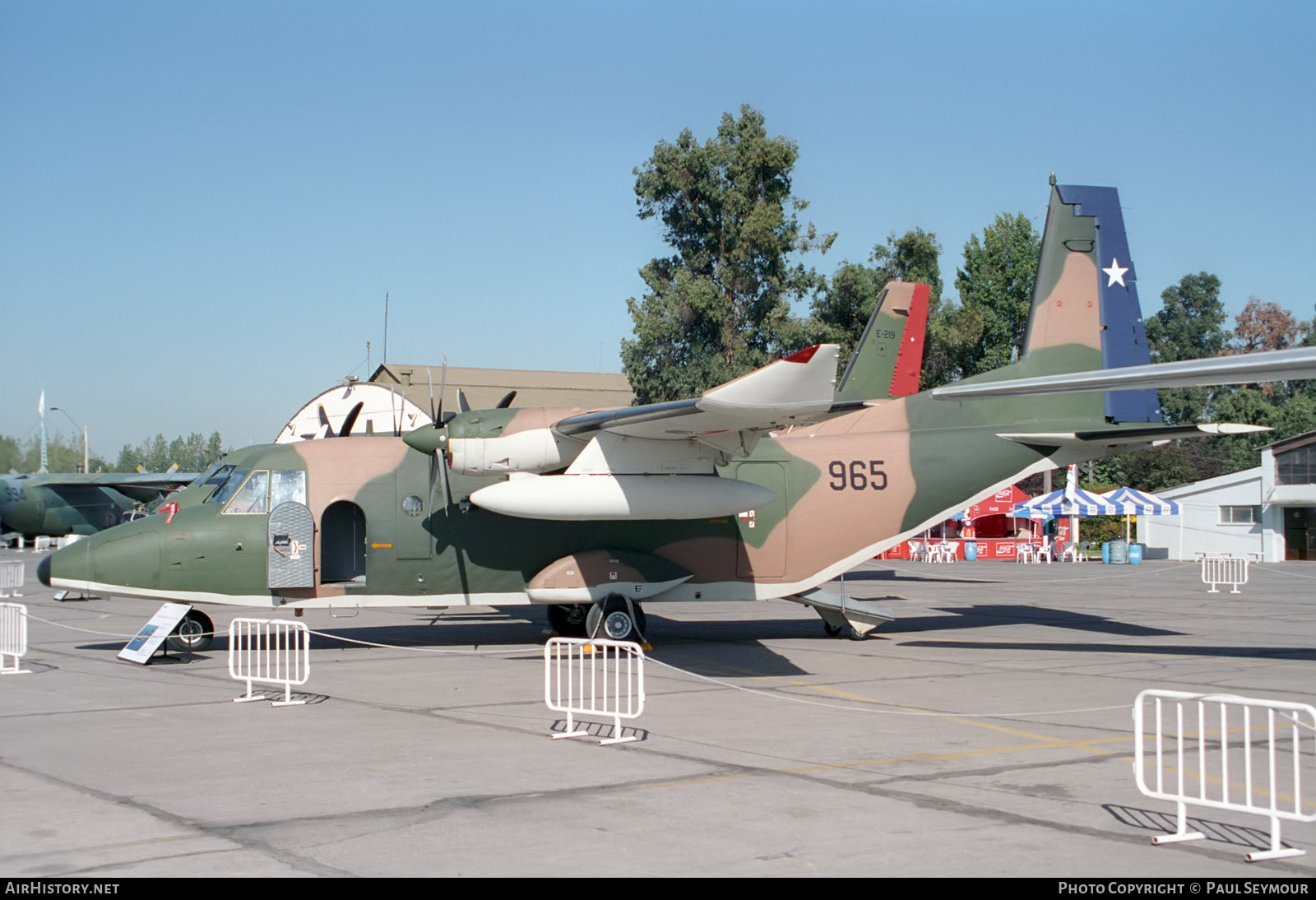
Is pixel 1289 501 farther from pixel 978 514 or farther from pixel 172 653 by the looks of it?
pixel 172 653

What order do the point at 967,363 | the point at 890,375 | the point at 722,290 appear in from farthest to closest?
the point at 967,363 → the point at 722,290 → the point at 890,375

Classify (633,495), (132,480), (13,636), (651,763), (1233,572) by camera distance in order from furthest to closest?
1. (132,480)
2. (1233,572)
3. (633,495)
4. (13,636)
5. (651,763)

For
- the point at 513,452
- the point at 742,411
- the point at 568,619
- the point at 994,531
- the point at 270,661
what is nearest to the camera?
the point at 742,411

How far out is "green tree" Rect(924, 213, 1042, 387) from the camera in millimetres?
57250

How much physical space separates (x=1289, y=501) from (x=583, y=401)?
41931mm

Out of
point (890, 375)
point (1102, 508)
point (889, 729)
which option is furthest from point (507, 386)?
point (889, 729)

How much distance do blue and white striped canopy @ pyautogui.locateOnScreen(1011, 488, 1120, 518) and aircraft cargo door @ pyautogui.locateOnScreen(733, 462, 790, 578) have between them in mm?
28927

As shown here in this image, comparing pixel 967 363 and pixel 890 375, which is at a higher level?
pixel 967 363

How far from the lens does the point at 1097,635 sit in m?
18.8

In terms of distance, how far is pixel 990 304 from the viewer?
60.8m

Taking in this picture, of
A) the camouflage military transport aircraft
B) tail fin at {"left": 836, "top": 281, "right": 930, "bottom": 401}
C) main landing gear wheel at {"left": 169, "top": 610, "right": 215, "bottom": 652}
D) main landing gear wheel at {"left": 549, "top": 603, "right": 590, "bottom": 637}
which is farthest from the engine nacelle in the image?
tail fin at {"left": 836, "top": 281, "right": 930, "bottom": 401}

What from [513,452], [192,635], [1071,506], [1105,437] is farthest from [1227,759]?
[1071,506]

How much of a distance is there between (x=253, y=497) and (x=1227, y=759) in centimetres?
1314

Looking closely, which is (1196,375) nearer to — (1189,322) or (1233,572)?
(1233,572)
